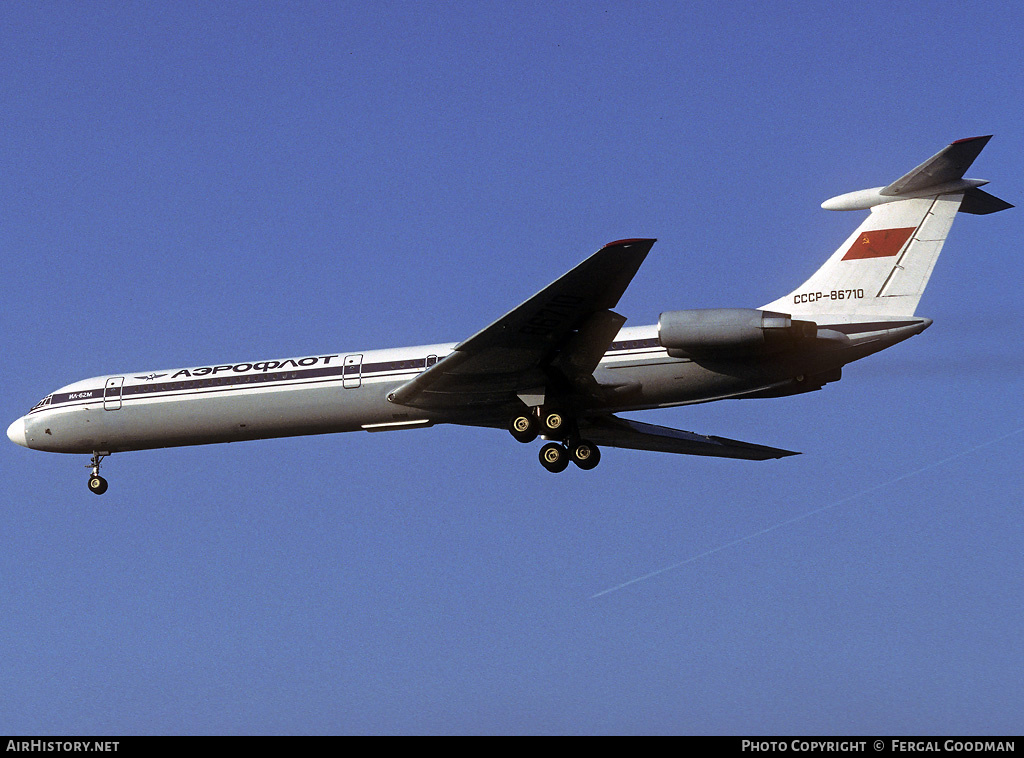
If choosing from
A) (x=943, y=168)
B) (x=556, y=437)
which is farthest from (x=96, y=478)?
(x=943, y=168)

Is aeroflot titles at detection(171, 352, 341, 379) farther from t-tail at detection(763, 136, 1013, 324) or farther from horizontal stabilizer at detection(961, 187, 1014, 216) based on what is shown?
horizontal stabilizer at detection(961, 187, 1014, 216)

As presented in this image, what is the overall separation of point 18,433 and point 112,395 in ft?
10.7

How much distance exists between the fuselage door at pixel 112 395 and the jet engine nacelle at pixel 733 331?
13394 mm

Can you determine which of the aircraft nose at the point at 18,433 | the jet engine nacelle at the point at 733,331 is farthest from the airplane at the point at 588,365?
the aircraft nose at the point at 18,433

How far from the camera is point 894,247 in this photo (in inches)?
975

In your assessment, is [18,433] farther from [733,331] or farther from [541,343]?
[733,331]

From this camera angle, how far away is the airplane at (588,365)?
76.9ft

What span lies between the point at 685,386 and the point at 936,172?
256 inches

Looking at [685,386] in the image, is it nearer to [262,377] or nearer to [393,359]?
[393,359]

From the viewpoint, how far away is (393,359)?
26859 mm

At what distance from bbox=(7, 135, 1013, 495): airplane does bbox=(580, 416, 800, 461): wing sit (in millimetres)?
71

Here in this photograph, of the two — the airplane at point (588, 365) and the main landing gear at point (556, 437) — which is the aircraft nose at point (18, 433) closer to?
the airplane at point (588, 365)

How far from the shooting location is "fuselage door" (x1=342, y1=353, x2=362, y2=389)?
26.7 meters
